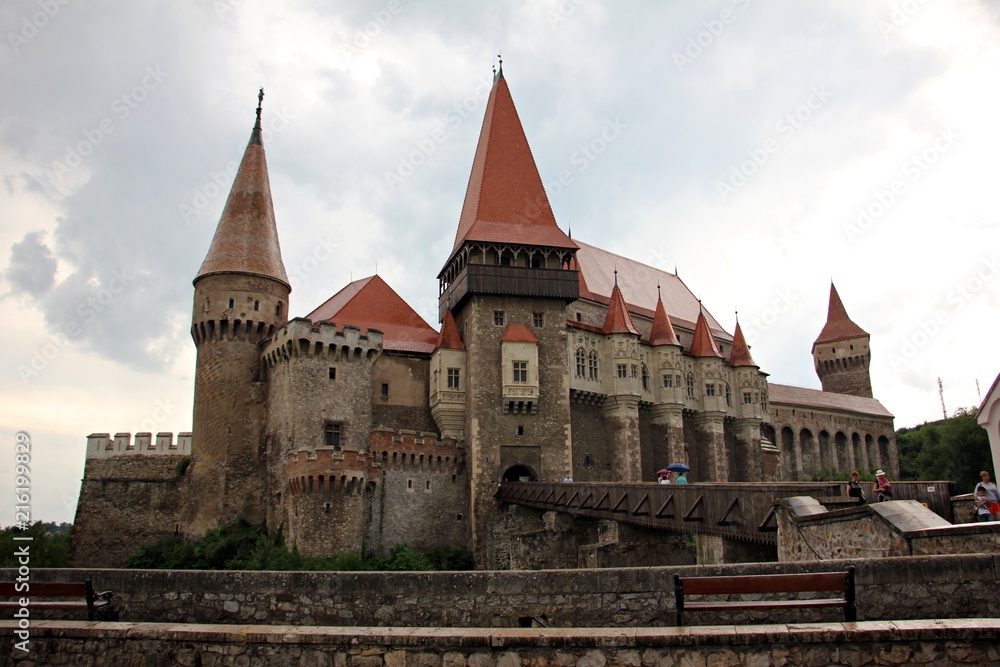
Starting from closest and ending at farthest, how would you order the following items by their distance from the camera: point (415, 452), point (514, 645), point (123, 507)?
point (514, 645) < point (123, 507) < point (415, 452)

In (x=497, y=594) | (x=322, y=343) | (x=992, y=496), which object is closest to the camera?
(x=497, y=594)

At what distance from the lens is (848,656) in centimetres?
729

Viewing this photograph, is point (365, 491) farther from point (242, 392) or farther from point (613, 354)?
point (613, 354)

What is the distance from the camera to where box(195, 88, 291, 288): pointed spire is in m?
35.7

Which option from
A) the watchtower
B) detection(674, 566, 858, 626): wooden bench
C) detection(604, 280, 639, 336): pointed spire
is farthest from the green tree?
detection(674, 566, 858, 626): wooden bench

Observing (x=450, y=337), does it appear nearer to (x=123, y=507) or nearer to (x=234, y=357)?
(x=234, y=357)

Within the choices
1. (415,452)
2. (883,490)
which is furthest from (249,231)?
(883,490)

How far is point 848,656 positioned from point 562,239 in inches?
1342

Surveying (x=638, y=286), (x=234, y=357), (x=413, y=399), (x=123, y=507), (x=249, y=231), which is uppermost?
(x=638, y=286)

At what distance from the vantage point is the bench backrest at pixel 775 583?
7551 mm

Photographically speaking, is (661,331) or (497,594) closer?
(497,594)

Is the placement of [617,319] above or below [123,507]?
above

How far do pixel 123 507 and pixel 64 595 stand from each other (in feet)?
88.1

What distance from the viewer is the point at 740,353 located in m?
49.8
